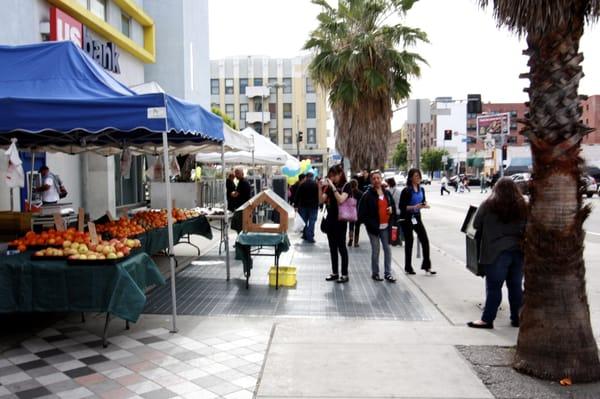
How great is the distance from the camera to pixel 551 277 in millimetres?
4746

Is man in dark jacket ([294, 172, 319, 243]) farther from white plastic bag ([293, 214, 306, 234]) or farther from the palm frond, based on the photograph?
the palm frond

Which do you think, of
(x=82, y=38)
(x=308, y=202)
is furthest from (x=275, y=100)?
(x=308, y=202)

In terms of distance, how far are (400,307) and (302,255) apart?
490 centimetres

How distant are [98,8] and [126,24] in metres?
2.66

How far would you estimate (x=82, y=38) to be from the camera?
46.8 ft

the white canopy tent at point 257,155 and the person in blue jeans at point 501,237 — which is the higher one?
the white canopy tent at point 257,155

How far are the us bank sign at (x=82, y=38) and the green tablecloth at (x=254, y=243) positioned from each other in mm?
6528

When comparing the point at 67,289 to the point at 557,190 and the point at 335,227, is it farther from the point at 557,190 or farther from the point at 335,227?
the point at 557,190

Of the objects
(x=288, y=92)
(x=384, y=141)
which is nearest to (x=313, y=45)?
(x=384, y=141)

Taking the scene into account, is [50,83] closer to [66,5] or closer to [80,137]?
[80,137]

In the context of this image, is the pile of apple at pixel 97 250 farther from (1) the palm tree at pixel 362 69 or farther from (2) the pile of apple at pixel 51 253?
(1) the palm tree at pixel 362 69

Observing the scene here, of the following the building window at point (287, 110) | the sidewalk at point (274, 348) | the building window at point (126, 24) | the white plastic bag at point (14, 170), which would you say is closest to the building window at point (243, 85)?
the building window at point (287, 110)

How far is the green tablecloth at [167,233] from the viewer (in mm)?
8883

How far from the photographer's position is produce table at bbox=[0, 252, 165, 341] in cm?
571
